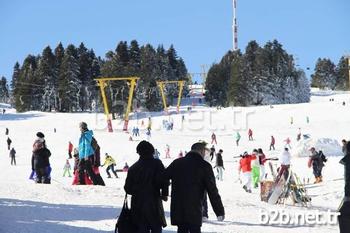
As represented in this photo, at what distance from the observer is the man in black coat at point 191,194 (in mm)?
6203

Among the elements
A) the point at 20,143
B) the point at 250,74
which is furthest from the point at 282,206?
the point at 250,74

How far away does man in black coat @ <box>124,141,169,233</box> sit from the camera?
20.7 ft

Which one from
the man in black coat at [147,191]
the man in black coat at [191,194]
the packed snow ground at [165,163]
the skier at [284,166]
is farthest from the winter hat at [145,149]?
the skier at [284,166]

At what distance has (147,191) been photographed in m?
6.38

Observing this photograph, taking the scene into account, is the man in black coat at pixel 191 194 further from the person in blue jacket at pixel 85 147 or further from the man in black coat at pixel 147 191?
the person in blue jacket at pixel 85 147

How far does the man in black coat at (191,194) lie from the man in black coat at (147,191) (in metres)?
0.17

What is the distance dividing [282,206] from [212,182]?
8.48 m

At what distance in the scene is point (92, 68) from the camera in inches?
3688

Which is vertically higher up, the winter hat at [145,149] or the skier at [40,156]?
the winter hat at [145,149]

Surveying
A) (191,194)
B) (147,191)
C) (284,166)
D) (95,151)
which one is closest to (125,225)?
(147,191)

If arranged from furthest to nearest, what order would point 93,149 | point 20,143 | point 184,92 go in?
point 184,92, point 20,143, point 93,149

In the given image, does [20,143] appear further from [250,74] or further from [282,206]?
[250,74]

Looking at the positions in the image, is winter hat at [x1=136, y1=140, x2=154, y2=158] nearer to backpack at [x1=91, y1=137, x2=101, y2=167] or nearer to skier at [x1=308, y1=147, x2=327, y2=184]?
backpack at [x1=91, y1=137, x2=101, y2=167]

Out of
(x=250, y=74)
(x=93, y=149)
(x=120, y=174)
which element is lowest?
(x=120, y=174)
